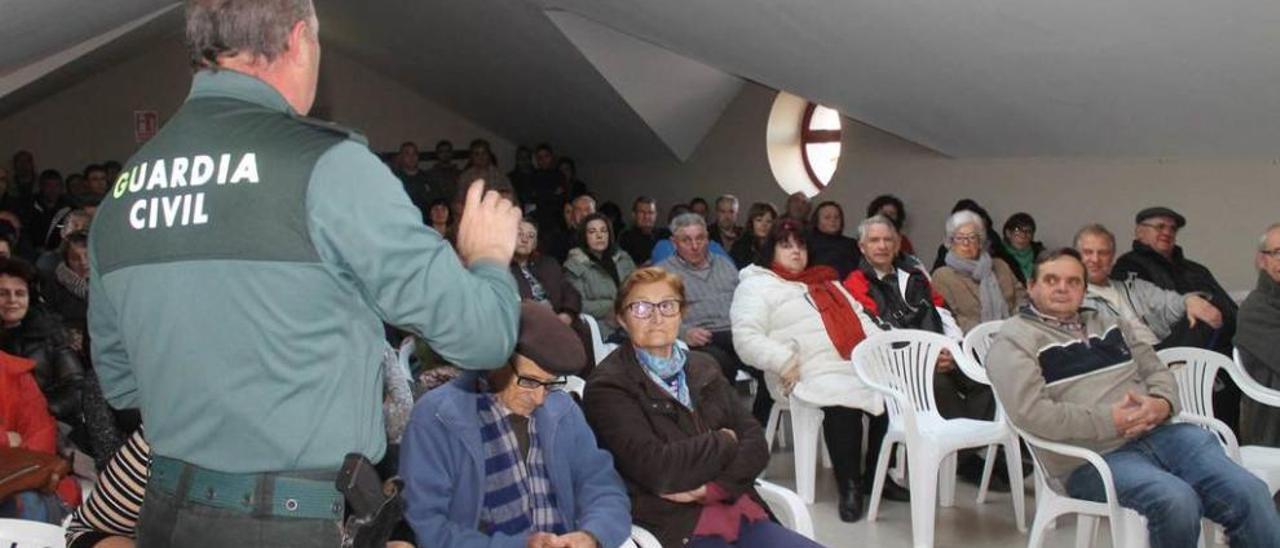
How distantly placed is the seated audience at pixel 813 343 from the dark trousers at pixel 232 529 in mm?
3132

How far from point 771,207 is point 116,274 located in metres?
5.63

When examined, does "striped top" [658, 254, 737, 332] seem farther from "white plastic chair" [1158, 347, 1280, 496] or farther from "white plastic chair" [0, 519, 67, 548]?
"white plastic chair" [0, 519, 67, 548]

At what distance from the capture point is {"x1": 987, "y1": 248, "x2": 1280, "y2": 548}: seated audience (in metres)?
3.22

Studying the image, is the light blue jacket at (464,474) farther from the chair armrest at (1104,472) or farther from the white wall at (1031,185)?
the white wall at (1031,185)

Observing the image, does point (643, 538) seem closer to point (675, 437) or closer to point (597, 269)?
point (675, 437)

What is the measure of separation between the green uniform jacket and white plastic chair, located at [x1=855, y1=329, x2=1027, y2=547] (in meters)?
2.72

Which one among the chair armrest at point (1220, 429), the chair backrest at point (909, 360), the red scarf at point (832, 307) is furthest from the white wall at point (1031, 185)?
the chair armrest at point (1220, 429)

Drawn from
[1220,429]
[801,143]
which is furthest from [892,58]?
[801,143]

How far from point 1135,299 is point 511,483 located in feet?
10.6

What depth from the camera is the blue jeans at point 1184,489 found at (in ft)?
10.5

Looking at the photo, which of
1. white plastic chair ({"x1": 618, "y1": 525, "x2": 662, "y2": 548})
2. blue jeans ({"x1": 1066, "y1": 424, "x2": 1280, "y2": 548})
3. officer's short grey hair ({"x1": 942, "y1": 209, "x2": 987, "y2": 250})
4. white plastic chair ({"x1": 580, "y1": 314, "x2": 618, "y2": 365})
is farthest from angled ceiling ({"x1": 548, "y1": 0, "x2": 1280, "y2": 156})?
white plastic chair ({"x1": 618, "y1": 525, "x2": 662, "y2": 548})

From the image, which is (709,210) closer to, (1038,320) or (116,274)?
(1038,320)

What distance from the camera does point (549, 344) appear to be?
2.30 metres

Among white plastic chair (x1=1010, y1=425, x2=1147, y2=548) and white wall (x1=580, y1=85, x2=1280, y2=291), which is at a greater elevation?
white wall (x1=580, y1=85, x2=1280, y2=291)
